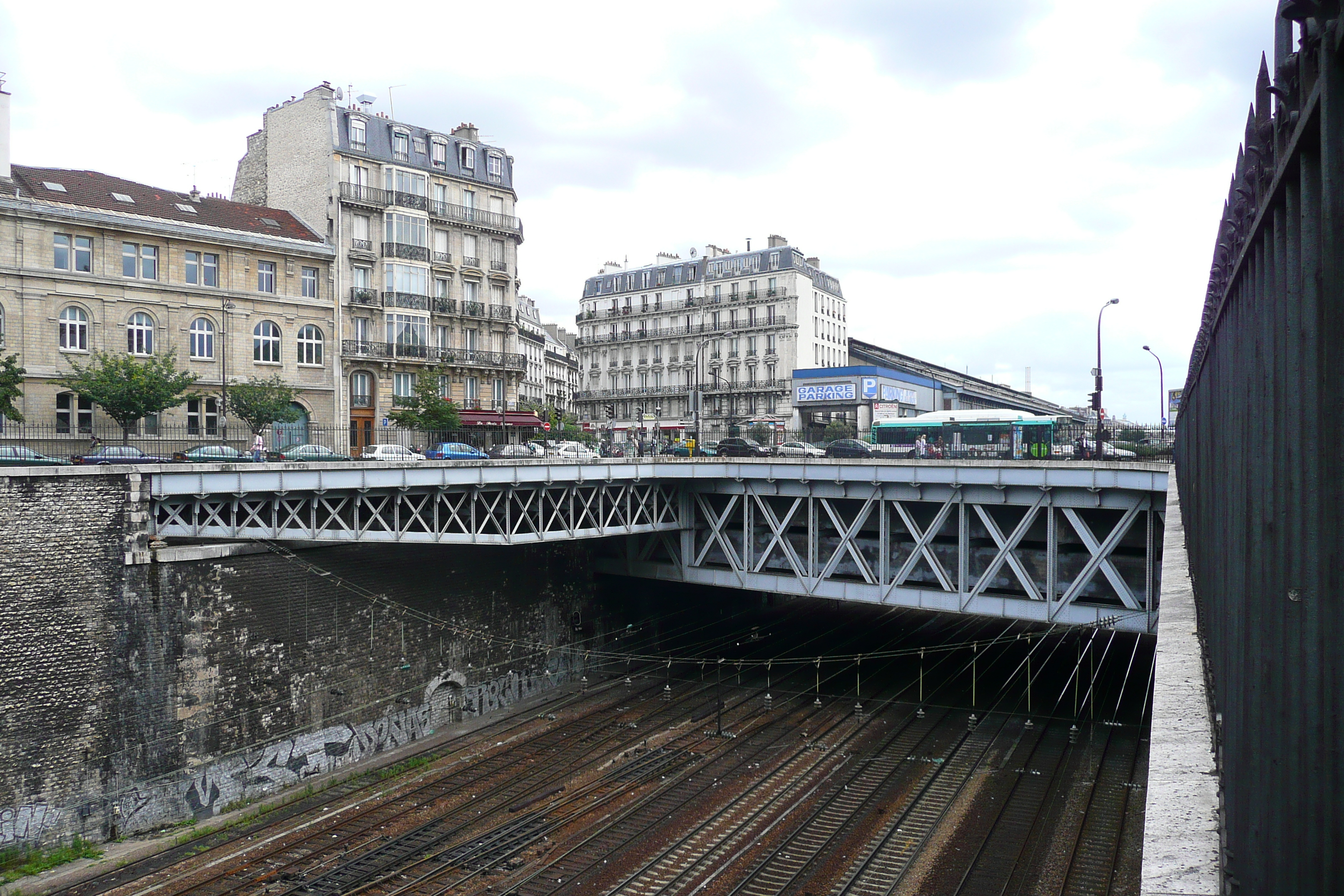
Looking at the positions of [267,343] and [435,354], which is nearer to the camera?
[267,343]

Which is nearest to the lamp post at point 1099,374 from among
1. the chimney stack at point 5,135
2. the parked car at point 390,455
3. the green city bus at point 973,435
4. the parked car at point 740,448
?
the green city bus at point 973,435

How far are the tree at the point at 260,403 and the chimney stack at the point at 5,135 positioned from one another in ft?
37.0

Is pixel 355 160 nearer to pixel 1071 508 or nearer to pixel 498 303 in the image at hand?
pixel 498 303

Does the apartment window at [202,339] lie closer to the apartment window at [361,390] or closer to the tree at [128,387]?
the tree at [128,387]

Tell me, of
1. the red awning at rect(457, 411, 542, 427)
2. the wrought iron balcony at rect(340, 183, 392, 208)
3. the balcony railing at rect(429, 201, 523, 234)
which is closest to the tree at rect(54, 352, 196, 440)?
the wrought iron balcony at rect(340, 183, 392, 208)

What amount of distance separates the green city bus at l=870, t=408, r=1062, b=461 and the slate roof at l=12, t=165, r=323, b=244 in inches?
1138

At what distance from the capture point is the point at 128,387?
1195 inches

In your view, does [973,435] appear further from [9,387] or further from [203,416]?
[9,387]

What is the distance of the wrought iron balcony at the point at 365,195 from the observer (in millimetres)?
44281

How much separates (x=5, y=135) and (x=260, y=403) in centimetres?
1426

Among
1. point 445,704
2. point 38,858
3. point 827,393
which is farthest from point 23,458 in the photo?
point 827,393

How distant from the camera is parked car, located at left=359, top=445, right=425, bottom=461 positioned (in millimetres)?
25719

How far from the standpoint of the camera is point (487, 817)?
21234mm

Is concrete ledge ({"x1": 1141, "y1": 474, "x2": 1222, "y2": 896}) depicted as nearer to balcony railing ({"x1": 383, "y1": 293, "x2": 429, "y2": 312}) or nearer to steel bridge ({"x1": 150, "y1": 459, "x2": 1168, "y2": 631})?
steel bridge ({"x1": 150, "y1": 459, "x2": 1168, "y2": 631})
